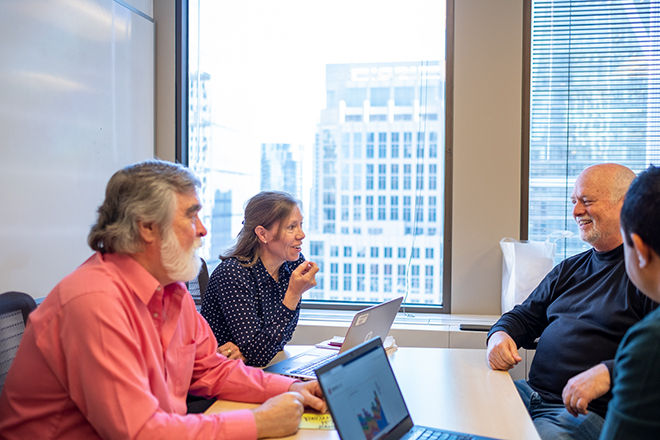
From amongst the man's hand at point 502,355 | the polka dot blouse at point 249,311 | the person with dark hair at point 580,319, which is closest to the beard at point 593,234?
the person with dark hair at point 580,319

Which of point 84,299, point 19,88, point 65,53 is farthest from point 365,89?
point 84,299

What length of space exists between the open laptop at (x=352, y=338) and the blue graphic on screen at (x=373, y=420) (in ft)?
1.21

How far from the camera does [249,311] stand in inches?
80.0

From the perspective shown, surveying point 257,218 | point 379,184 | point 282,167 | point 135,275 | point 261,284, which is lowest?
point 261,284

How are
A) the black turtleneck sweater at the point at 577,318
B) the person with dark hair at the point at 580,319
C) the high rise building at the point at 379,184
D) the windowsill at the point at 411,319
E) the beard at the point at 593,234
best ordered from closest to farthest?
the person with dark hair at the point at 580,319, the black turtleneck sweater at the point at 577,318, the beard at the point at 593,234, the windowsill at the point at 411,319, the high rise building at the point at 379,184

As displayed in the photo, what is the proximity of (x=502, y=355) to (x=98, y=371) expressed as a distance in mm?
1335

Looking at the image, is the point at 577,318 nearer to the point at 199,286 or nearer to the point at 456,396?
the point at 456,396

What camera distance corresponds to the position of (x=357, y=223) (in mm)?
3506

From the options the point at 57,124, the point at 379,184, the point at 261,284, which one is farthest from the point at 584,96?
the point at 57,124

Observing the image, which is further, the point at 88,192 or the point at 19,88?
the point at 88,192

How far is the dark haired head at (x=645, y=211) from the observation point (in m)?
1.10

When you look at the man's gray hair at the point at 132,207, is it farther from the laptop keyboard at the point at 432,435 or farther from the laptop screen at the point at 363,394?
the laptop keyboard at the point at 432,435

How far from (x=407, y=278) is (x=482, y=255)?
48 centimetres

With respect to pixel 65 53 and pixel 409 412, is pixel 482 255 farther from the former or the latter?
pixel 65 53
